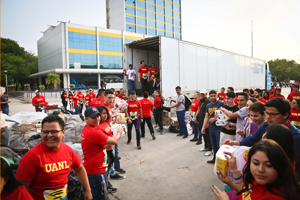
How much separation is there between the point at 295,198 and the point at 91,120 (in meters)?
2.58

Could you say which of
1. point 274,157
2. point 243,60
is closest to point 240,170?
point 274,157

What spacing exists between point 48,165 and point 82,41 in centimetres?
4092

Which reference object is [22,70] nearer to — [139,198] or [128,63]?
[128,63]

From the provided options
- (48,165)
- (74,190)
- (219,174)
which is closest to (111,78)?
(74,190)

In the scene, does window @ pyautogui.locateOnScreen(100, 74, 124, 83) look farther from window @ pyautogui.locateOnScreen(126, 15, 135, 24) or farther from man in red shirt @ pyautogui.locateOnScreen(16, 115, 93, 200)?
man in red shirt @ pyautogui.locateOnScreen(16, 115, 93, 200)

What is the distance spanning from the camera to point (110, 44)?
42125 mm

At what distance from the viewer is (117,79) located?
143ft

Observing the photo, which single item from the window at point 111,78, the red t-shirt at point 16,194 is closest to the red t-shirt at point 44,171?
the red t-shirt at point 16,194

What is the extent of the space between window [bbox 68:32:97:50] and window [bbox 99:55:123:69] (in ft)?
9.51

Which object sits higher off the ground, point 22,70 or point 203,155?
point 22,70

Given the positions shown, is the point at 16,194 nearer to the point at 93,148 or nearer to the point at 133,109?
the point at 93,148

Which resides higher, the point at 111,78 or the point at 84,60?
the point at 84,60

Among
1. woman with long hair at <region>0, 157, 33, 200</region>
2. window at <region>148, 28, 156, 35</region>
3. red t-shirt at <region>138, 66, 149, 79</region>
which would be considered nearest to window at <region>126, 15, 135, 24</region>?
window at <region>148, 28, 156, 35</region>

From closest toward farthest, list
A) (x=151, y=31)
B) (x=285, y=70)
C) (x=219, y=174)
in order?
(x=219, y=174) < (x=151, y=31) < (x=285, y=70)
